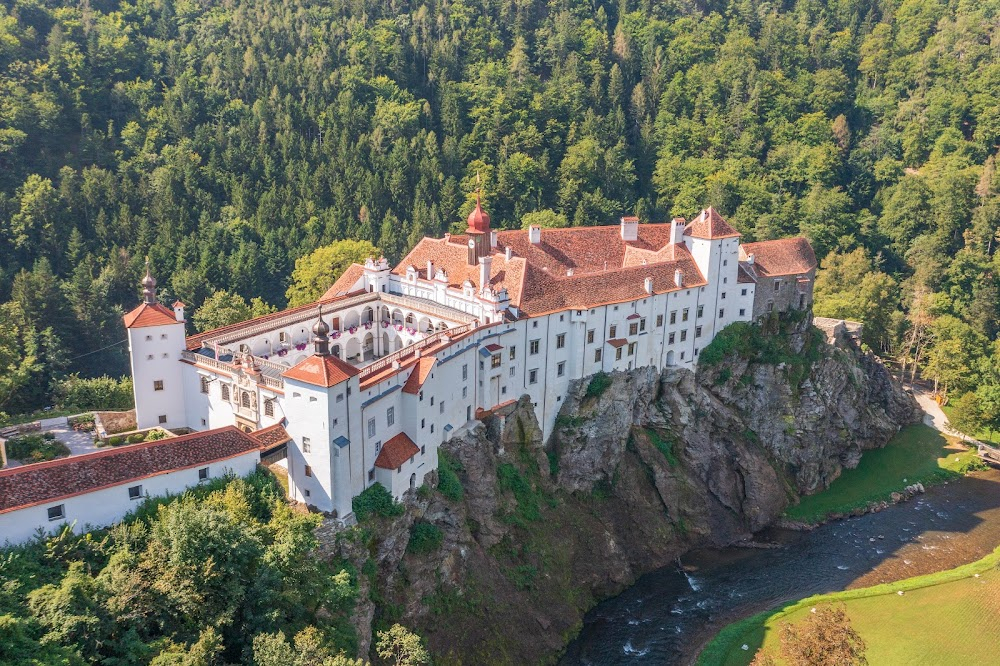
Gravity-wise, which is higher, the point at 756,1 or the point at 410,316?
the point at 756,1

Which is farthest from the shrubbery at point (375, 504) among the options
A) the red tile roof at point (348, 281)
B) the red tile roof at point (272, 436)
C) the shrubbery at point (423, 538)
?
the red tile roof at point (348, 281)

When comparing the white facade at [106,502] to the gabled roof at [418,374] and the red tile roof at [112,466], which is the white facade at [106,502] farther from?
the gabled roof at [418,374]

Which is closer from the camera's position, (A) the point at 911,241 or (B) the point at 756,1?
(A) the point at 911,241

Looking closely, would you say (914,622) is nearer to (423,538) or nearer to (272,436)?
(423,538)

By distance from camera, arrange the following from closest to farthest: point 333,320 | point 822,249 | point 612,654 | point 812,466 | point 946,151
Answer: point 612,654 → point 333,320 → point 812,466 → point 822,249 → point 946,151

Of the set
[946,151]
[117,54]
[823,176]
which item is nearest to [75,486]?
[117,54]

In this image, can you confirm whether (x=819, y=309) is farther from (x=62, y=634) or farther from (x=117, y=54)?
(x=117, y=54)

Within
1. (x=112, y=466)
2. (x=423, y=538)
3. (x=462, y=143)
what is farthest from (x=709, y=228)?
(x=462, y=143)
